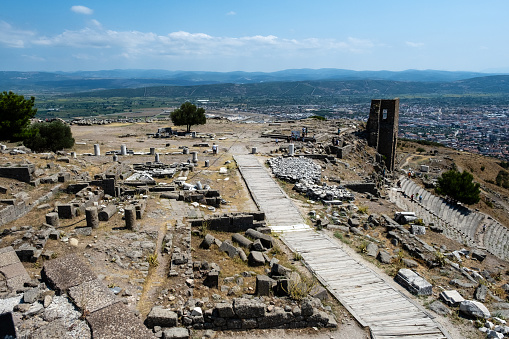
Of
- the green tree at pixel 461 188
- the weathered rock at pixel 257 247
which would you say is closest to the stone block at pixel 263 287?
the weathered rock at pixel 257 247

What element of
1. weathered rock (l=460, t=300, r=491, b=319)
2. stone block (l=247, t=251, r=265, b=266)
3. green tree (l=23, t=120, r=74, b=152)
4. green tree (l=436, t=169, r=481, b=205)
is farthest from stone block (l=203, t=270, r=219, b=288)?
green tree (l=23, t=120, r=74, b=152)

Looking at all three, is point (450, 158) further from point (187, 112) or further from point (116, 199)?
point (116, 199)

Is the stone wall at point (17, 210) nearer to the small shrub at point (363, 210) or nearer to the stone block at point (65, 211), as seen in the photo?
the stone block at point (65, 211)

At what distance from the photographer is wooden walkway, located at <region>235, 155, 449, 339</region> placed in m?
10.5

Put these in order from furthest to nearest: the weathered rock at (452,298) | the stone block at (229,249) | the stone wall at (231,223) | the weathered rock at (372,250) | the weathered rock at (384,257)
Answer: the stone wall at (231,223)
the weathered rock at (372,250)
the weathered rock at (384,257)
the stone block at (229,249)
the weathered rock at (452,298)

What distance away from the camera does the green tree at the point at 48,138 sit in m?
34.0

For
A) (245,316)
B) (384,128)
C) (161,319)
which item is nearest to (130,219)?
(161,319)

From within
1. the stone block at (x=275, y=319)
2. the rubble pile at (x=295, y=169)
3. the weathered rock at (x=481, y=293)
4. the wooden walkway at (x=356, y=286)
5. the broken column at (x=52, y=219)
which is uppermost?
the broken column at (x=52, y=219)

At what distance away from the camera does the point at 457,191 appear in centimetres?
3294

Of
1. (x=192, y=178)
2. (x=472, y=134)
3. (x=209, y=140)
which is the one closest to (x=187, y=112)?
(x=209, y=140)

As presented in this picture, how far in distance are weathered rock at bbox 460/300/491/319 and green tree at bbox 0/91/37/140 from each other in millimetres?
36175

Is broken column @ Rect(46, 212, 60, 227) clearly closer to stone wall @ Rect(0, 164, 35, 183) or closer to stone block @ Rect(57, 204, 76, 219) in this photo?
stone block @ Rect(57, 204, 76, 219)

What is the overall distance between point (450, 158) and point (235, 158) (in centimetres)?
3970

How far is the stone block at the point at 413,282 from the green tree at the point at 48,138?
32760 mm
